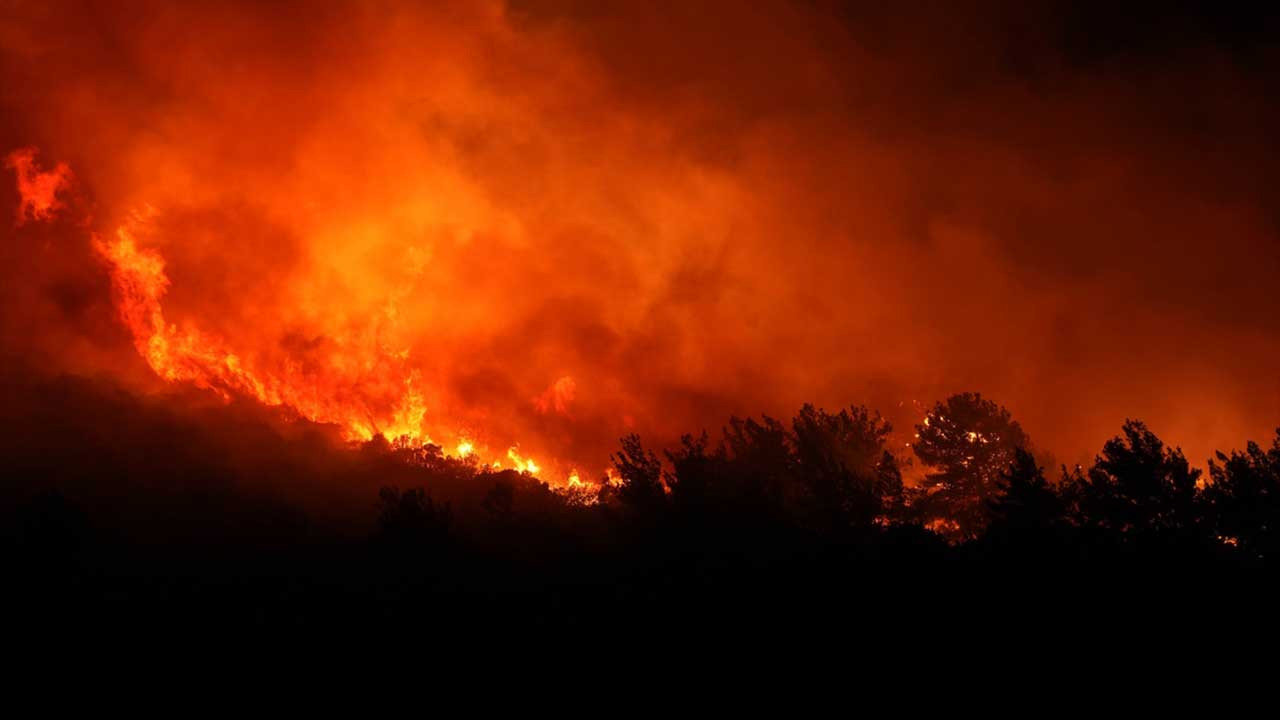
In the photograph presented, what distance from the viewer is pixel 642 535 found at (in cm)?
2383

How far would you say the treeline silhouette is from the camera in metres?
16.0

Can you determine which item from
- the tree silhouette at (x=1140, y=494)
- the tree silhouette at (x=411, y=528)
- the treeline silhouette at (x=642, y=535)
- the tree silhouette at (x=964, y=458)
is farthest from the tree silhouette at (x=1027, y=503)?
the tree silhouette at (x=411, y=528)

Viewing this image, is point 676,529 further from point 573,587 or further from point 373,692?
point 373,692

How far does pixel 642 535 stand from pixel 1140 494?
18.9 meters

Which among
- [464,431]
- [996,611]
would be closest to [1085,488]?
[996,611]

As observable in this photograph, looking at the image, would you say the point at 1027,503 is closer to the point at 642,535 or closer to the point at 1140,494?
the point at 1140,494

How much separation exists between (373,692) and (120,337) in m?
49.5

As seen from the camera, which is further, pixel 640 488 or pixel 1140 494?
pixel 640 488

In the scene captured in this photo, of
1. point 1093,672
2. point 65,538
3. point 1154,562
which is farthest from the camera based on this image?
point 65,538

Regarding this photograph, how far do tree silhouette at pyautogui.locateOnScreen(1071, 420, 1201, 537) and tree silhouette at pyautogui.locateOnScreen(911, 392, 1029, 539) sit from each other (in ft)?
34.3

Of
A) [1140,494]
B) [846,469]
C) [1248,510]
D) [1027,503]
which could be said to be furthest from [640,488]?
[1248,510]

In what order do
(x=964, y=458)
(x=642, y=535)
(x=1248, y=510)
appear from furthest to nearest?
1. (x=964, y=458)
2. (x=642, y=535)
3. (x=1248, y=510)

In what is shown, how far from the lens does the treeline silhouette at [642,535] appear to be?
16.0 m

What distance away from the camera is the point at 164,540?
93.7ft
